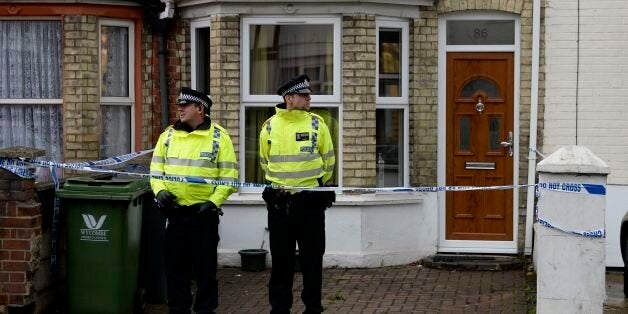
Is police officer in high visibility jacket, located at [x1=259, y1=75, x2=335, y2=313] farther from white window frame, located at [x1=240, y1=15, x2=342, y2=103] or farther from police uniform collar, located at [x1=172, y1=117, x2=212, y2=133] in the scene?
white window frame, located at [x1=240, y1=15, x2=342, y2=103]

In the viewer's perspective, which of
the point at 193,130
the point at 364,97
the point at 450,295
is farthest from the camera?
the point at 364,97

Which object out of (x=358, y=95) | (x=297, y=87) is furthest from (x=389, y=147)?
(x=297, y=87)

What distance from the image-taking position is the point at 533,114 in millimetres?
11875

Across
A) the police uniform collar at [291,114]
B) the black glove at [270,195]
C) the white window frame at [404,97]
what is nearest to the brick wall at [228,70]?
the white window frame at [404,97]

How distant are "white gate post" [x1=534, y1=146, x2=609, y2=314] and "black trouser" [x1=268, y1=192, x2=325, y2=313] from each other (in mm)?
1814

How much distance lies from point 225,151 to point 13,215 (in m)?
1.84

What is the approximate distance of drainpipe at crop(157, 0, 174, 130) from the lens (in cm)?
1219

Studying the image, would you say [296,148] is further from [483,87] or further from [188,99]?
[483,87]

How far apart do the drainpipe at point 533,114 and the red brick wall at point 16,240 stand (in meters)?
5.61

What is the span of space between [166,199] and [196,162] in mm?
372

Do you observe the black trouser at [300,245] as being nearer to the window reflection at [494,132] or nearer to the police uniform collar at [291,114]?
the police uniform collar at [291,114]

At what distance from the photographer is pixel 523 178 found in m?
12.0

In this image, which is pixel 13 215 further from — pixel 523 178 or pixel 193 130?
pixel 523 178

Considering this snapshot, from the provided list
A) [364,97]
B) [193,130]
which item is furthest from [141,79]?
[193,130]
